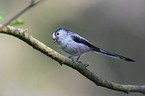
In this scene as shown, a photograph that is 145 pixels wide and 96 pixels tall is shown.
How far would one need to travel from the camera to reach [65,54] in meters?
7.30

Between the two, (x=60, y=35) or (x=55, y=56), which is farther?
(x=60, y=35)

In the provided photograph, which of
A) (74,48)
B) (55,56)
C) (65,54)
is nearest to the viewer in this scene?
(55,56)

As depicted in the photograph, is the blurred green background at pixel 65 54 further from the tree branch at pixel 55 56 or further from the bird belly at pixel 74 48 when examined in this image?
the tree branch at pixel 55 56

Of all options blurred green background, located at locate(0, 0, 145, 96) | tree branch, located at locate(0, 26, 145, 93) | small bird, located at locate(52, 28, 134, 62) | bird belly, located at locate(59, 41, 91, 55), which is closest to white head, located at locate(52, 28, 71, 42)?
small bird, located at locate(52, 28, 134, 62)

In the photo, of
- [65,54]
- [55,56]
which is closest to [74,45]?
[55,56]

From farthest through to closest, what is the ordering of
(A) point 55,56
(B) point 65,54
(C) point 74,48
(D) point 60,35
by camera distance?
1. (B) point 65,54
2. (D) point 60,35
3. (C) point 74,48
4. (A) point 55,56

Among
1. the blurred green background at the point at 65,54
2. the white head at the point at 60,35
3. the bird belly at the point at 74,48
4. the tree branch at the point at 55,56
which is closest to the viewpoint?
the tree branch at the point at 55,56

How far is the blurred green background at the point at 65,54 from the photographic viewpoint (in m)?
7.10

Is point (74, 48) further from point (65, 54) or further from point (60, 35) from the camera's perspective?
point (65, 54)

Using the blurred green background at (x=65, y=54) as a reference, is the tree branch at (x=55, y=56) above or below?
below

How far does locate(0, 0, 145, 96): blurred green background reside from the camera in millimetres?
7102

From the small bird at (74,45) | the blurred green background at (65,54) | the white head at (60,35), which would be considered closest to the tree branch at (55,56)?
the small bird at (74,45)

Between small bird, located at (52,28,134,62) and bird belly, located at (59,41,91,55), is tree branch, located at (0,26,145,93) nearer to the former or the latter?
small bird, located at (52,28,134,62)

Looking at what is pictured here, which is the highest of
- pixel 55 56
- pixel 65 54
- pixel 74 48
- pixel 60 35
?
pixel 65 54
